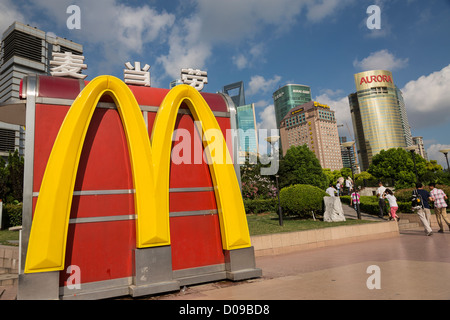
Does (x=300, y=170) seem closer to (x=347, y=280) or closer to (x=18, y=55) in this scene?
(x=347, y=280)

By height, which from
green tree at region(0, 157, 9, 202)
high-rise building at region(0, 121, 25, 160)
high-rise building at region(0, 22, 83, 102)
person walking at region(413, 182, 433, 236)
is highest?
high-rise building at region(0, 22, 83, 102)

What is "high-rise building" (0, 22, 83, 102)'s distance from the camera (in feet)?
301

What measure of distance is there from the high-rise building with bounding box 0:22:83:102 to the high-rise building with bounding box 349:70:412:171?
11435 cm

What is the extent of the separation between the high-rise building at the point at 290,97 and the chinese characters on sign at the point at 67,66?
177 meters

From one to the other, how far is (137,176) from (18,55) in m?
116

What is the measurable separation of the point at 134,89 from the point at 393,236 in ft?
39.8

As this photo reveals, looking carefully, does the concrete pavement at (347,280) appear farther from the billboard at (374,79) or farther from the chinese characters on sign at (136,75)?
the billboard at (374,79)

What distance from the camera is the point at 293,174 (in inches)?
1756

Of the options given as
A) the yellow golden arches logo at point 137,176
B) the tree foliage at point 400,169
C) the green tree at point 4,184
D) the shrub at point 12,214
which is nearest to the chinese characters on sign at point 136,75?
the yellow golden arches logo at point 137,176

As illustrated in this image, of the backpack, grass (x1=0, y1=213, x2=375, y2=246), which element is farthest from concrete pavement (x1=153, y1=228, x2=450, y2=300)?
grass (x1=0, y1=213, x2=375, y2=246)

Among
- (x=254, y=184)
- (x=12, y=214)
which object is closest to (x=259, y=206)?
(x=254, y=184)

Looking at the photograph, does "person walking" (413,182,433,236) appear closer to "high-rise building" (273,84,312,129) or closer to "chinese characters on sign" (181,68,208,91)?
"chinese characters on sign" (181,68,208,91)

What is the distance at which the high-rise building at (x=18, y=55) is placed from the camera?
91.8 m

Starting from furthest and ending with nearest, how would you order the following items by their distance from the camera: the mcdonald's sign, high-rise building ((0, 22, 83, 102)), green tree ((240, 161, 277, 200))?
high-rise building ((0, 22, 83, 102)) → green tree ((240, 161, 277, 200)) → the mcdonald's sign
